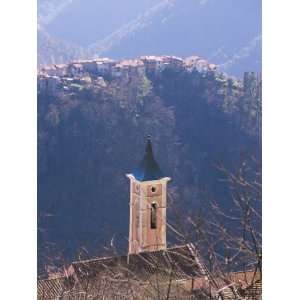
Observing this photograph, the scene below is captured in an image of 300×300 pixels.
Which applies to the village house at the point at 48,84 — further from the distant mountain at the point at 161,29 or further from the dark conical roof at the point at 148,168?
the dark conical roof at the point at 148,168

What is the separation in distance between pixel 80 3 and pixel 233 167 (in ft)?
3.92

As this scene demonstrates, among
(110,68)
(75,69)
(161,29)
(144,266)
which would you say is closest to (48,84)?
(75,69)

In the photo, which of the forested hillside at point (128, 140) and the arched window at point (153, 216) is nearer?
the forested hillside at point (128, 140)

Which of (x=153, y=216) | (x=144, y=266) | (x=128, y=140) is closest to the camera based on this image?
(x=144, y=266)

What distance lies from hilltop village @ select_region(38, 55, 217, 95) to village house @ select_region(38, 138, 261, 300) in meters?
0.39

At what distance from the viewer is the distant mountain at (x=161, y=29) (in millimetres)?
4117

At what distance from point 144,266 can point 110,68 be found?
1.08 metres

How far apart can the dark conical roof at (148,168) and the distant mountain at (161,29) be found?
534mm

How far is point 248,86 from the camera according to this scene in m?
4.21

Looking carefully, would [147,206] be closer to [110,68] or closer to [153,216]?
[153,216]

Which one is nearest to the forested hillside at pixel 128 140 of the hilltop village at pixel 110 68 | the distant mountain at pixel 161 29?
the hilltop village at pixel 110 68

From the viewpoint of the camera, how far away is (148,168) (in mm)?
4188

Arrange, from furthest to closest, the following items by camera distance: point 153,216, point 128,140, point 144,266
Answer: point 153,216, point 128,140, point 144,266
